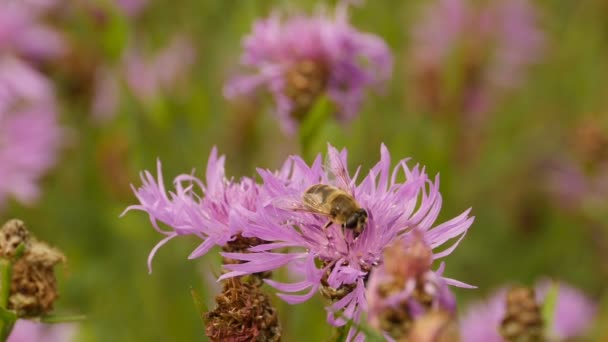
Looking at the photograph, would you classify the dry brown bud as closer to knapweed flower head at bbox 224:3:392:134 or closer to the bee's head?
the bee's head

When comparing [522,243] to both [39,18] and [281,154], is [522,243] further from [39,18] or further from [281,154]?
[39,18]

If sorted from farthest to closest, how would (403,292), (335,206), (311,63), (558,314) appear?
1. (558,314)
2. (311,63)
3. (335,206)
4. (403,292)

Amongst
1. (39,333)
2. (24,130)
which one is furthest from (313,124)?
(24,130)

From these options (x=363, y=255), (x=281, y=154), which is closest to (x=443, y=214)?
(x=281, y=154)

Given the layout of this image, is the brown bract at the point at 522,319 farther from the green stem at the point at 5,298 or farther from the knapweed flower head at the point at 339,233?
the green stem at the point at 5,298

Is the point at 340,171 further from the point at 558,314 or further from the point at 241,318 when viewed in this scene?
the point at 558,314

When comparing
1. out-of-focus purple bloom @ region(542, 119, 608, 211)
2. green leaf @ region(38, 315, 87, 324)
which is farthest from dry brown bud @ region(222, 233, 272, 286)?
out-of-focus purple bloom @ region(542, 119, 608, 211)
